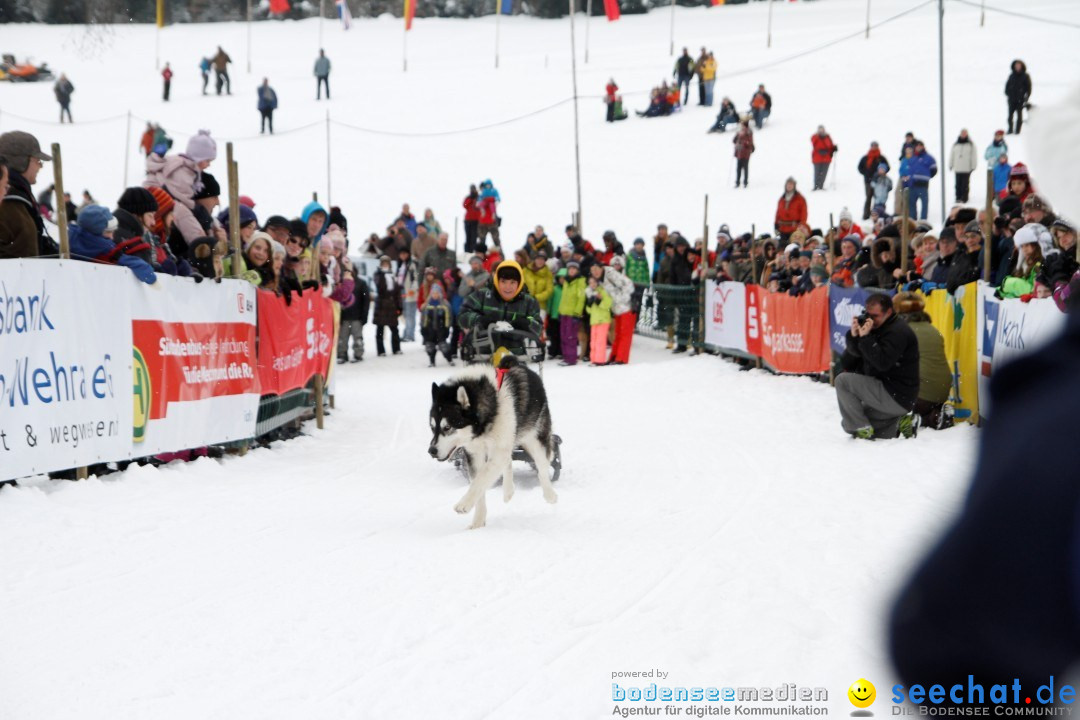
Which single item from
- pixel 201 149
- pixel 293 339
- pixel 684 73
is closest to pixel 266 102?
pixel 684 73

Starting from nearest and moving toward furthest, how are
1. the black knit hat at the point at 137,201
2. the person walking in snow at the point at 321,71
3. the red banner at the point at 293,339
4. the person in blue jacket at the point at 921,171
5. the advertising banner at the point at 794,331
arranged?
the black knit hat at the point at 137,201, the red banner at the point at 293,339, the advertising banner at the point at 794,331, the person in blue jacket at the point at 921,171, the person walking in snow at the point at 321,71

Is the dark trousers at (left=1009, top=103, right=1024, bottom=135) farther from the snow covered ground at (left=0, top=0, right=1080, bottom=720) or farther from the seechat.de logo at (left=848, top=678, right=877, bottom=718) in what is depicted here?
the seechat.de logo at (left=848, top=678, right=877, bottom=718)

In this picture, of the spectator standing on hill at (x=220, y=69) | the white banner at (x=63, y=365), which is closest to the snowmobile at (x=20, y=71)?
the spectator standing on hill at (x=220, y=69)

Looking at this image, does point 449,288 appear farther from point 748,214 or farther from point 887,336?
point 887,336

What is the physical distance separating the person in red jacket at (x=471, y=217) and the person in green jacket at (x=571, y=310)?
26.0ft

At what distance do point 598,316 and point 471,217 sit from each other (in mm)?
9330

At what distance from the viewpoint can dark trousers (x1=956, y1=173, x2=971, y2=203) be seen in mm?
23438

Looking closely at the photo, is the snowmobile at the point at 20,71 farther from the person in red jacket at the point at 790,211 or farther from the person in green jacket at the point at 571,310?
the person in red jacket at the point at 790,211

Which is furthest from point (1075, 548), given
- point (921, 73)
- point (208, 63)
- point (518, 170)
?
point (208, 63)

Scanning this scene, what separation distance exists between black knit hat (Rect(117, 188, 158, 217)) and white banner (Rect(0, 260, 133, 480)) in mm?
875

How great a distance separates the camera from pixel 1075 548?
976 millimetres

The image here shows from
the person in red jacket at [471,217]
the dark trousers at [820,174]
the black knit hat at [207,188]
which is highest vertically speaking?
the dark trousers at [820,174]

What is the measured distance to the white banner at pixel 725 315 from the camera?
17.7 m

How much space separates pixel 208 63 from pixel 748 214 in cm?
2911
